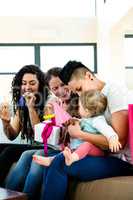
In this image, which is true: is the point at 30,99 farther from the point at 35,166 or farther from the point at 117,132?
the point at 117,132

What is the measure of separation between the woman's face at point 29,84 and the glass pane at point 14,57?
4167mm

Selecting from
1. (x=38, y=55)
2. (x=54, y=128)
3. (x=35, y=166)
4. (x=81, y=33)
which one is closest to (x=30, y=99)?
(x=54, y=128)

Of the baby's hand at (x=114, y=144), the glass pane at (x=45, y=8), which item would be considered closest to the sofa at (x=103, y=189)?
the baby's hand at (x=114, y=144)

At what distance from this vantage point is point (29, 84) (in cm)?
259

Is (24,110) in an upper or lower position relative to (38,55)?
lower

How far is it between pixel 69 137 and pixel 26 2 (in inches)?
200

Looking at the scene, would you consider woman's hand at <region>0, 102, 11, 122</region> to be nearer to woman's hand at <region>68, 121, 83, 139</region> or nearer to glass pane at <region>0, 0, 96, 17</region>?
woman's hand at <region>68, 121, 83, 139</region>

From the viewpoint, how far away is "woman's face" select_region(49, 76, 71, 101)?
8.02 feet

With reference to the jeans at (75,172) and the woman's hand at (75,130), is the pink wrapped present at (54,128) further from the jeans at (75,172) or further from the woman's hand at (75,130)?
the jeans at (75,172)

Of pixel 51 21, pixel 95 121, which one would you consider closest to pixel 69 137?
pixel 95 121

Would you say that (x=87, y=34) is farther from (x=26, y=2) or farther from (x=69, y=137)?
(x=69, y=137)

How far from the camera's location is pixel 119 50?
21.0 ft

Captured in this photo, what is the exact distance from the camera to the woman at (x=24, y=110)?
2.47 m

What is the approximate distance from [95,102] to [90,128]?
134 millimetres
